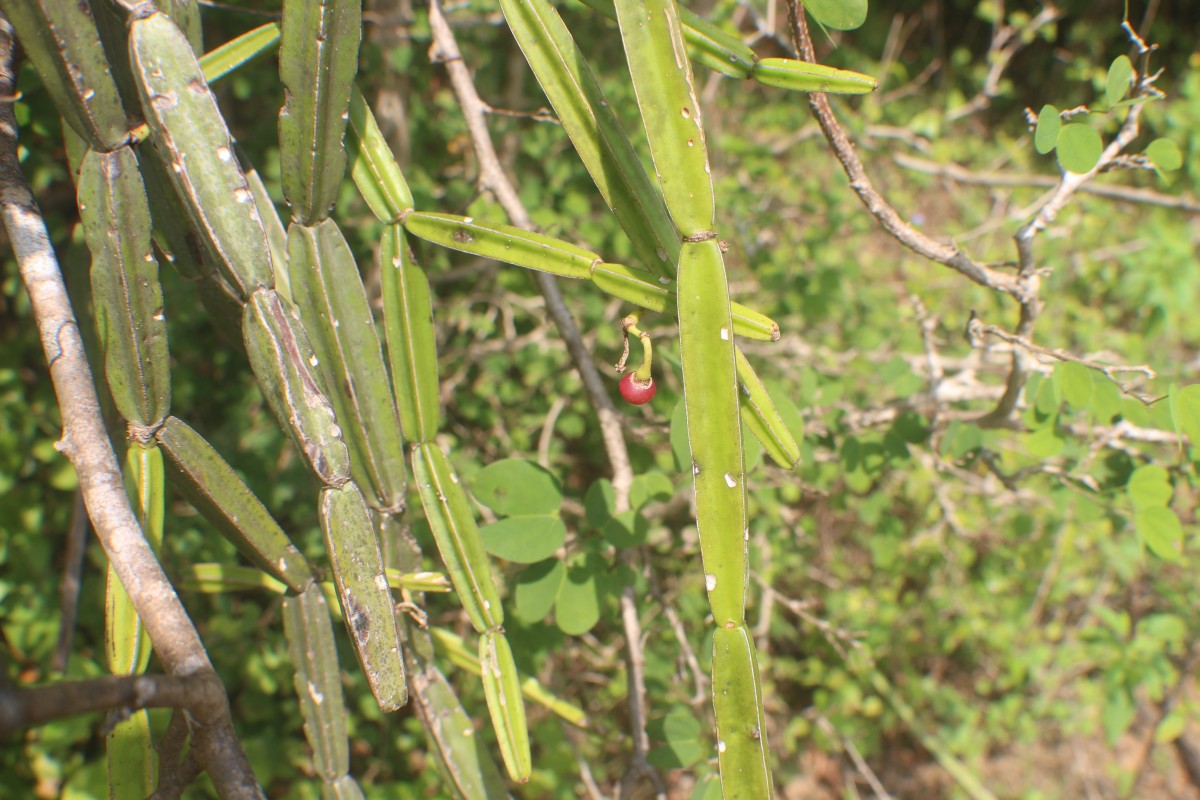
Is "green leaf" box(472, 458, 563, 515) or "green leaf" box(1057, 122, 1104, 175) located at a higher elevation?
"green leaf" box(1057, 122, 1104, 175)

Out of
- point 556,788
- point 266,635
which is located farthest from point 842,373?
point 266,635

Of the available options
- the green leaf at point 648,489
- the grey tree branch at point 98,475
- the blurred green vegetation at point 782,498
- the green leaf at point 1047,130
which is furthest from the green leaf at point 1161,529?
the grey tree branch at point 98,475

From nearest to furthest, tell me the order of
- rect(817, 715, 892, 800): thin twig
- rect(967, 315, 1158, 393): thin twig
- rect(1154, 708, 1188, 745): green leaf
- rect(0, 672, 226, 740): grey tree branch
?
1. rect(0, 672, 226, 740): grey tree branch
2. rect(967, 315, 1158, 393): thin twig
3. rect(817, 715, 892, 800): thin twig
4. rect(1154, 708, 1188, 745): green leaf

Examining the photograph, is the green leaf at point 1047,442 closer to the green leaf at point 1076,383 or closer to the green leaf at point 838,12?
the green leaf at point 1076,383

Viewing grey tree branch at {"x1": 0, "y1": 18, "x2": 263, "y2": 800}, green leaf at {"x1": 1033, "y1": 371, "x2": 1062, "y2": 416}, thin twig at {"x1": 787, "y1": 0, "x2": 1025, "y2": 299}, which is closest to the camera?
grey tree branch at {"x1": 0, "y1": 18, "x2": 263, "y2": 800}

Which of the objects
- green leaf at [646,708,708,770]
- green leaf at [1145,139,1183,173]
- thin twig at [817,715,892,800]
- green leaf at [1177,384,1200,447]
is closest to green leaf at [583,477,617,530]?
green leaf at [646,708,708,770]

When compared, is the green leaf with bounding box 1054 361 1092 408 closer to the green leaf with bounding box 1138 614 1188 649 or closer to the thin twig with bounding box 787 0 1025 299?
the thin twig with bounding box 787 0 1025 299

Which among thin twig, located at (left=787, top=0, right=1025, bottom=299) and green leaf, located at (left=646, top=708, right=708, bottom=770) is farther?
green leaf, located at (left=646, top=708, right=708, bottom=770)
